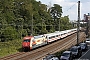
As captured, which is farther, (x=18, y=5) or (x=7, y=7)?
(x=18, y=5)

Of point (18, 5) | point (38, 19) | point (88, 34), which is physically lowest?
point (88, 34)

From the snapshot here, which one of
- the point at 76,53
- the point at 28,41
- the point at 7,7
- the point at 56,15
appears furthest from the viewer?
the point at 56,15

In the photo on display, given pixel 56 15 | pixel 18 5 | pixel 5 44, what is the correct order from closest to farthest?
pixel 5 44
pixel 18 5
pixel 56 15

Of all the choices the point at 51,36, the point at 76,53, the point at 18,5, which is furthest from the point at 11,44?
the point at 18,5

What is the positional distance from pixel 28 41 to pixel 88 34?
47.2 m

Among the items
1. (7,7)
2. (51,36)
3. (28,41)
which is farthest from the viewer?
(7,7)

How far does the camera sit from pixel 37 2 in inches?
3871

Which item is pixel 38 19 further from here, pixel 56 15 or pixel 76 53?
pixel 76 53

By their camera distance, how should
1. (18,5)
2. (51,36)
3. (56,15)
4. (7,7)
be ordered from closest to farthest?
(51,36), (7,7), (18,5), (56,15)

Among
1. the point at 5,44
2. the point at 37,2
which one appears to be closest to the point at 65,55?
the point at 5,44

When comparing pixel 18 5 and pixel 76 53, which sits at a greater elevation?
pixel 18 5

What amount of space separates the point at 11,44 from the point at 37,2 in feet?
164

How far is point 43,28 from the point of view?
81625mm

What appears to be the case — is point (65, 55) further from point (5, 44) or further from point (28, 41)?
point (5, 44)
